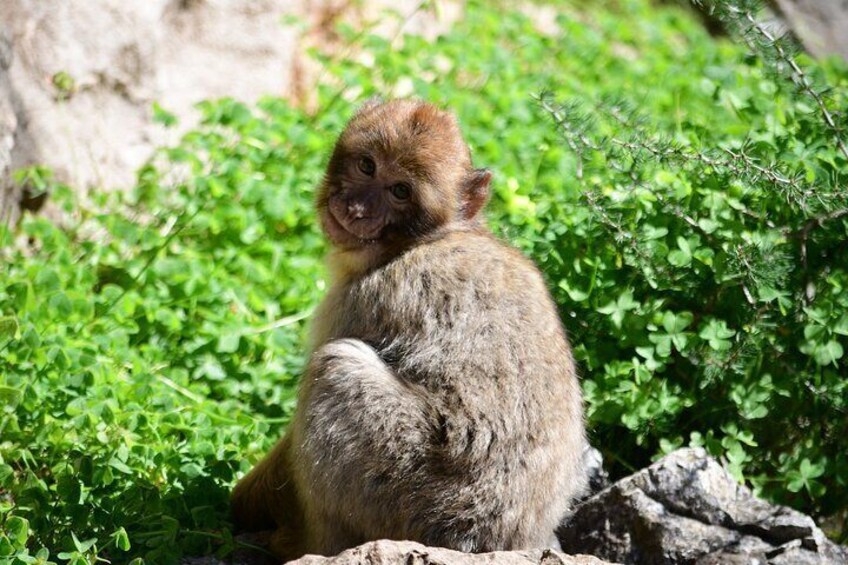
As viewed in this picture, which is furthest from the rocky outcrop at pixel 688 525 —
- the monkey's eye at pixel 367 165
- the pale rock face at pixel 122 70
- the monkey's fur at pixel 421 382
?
the pale rock face at pixel 122 70

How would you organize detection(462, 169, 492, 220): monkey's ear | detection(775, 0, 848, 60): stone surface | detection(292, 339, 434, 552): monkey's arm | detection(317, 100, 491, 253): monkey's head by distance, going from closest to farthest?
1. detection(292, 339, 434, 552): monkey's arm
2. detection(317, 100, 491, 253): monkey's head
3. detection(462, 169, 492, 220): monkey's ear
4. detection(775, 0, 848, 60): stone surface

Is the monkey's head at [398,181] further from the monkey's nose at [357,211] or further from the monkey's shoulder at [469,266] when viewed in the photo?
the monkey's shoulder at [469,266]

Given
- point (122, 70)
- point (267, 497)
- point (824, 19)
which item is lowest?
point (122, 70)

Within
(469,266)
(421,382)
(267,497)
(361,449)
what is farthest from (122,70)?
(361,449)

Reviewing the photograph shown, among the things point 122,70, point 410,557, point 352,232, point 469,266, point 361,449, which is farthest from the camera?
point 122,70

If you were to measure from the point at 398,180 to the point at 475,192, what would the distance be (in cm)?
39

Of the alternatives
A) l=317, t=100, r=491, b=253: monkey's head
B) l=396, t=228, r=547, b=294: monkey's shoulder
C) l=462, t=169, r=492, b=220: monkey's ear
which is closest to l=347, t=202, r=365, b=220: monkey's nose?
l=317, t=100, r=491, b=253: monkey's head

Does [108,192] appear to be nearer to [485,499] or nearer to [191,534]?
[191,534]

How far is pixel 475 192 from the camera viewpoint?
199 inches

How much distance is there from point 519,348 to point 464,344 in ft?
0.70

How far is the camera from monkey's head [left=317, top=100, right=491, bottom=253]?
4.85 metres

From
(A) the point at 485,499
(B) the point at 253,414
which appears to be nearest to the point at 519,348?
(A) the point at 485,499

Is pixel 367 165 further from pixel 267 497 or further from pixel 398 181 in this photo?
pixel 267 497

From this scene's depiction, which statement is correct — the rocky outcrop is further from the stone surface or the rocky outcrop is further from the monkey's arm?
the stone surface
